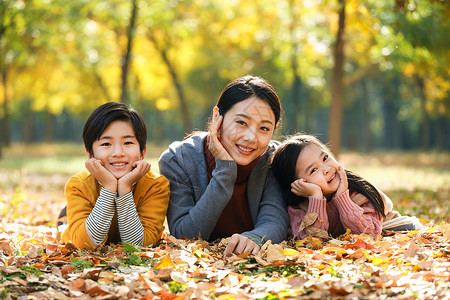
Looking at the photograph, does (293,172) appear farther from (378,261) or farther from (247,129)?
(378,261)

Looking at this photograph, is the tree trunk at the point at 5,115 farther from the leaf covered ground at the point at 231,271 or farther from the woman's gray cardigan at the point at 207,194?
the leaf covered ground at the point at 231,271

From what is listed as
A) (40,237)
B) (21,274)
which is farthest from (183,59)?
(21,274)

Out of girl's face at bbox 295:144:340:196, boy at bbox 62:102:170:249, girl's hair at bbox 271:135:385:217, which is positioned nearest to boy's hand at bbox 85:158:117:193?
boy at bbox 62:102:170:249

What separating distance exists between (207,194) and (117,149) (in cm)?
78

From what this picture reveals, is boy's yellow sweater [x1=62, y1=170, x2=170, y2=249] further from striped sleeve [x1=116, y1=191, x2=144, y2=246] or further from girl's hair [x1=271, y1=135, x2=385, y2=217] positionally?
girl's hair [x1=271, y1=135, x2=385, y2=217]

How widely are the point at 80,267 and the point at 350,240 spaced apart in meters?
2.07

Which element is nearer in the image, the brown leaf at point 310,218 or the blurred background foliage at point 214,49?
the brown leaf at point 310,218

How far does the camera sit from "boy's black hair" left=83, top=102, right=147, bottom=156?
11.8ft

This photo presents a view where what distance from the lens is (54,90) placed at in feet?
89.2

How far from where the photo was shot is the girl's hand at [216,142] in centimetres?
363

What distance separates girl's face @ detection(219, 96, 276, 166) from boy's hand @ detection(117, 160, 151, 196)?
0.71m

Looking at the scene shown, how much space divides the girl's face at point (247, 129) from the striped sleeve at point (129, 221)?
0.90 m

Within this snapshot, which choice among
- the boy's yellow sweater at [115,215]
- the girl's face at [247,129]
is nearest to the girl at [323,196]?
the girl's face at [247,129]

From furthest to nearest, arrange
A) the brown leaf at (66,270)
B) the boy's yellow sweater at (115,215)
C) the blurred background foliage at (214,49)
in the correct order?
1. the blurred background foliage at (214,49)
2. the boy's yellow sweater at (115,215)
3. the brown leaf at (66,270)
